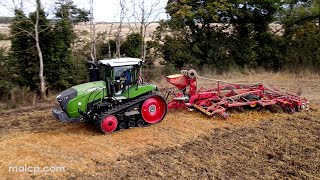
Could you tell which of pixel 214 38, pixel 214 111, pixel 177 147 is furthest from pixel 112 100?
pixel 214 38

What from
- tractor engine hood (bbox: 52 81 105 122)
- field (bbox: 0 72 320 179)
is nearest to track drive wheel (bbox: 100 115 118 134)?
field (bbox: 0 72 320 179)

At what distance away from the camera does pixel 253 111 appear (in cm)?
1074

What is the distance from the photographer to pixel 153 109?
31.2 ft

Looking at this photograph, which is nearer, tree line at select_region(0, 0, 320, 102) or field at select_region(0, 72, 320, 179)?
field at select_region(0, 72, 320, 179)

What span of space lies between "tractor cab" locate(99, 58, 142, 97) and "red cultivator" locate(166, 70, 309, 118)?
5.65ft

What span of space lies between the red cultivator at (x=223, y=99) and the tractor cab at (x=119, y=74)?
1.72 metres

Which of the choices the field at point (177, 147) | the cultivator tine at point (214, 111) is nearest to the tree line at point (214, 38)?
the field at point (177, 147)

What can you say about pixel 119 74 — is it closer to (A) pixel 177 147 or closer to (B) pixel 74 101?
(B) pixel 74 101

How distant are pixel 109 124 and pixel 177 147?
1.90 m

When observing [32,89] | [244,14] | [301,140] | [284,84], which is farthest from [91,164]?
[244,14]

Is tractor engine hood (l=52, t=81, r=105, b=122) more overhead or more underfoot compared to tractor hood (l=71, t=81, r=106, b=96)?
more underfoot

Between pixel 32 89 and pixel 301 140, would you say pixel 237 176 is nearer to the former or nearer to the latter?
pixel 301 140

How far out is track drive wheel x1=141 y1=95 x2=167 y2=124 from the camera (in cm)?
937

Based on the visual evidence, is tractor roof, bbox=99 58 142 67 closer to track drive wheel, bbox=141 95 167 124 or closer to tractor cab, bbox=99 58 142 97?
tractor cab, bbox=99 58 142 97
